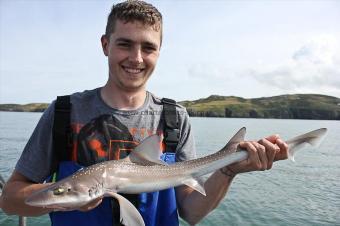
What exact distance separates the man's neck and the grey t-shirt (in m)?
0.06

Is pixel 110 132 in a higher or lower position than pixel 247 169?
higher

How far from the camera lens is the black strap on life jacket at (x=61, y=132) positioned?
3512mm

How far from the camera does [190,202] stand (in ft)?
13.0

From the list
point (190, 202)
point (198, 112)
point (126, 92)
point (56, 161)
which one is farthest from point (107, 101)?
point (198, 112)

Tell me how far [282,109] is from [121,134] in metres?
162

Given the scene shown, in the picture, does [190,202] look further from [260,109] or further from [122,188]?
[260,109]

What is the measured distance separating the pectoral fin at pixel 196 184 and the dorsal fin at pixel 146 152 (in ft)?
1.47

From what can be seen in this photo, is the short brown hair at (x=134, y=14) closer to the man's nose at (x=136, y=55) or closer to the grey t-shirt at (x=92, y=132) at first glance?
the man's nose at (x=136, y=55)

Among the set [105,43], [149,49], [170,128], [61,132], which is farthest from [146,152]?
[105,43]

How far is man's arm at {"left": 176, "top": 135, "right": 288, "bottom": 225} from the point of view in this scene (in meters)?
3.58

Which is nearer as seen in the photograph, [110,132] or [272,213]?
[110,132]

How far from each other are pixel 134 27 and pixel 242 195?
13438mm

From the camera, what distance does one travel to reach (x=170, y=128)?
3.87 m

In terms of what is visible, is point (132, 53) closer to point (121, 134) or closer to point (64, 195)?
point (121, 134)
